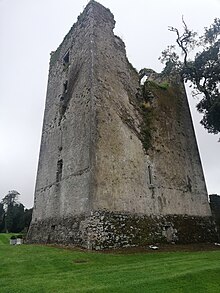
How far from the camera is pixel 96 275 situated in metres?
7.93

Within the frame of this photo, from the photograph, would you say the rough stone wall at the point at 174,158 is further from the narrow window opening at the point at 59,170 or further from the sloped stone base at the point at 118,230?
the narrow window opening at the point at 59,170

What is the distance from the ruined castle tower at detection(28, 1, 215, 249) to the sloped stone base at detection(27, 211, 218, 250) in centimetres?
5

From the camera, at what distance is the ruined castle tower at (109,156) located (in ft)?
46.5

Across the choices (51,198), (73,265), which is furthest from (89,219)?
(51,198)

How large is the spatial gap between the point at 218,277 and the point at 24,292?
510 centimetres

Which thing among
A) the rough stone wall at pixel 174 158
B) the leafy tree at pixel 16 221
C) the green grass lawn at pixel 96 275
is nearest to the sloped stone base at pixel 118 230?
the rough stone wall at pixel 174 158

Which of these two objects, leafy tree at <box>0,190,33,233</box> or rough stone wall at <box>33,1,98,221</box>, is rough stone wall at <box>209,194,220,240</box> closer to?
A: rough stone wall at <box>33,1,98,221</box>

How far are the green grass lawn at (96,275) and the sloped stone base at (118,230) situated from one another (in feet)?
5.15

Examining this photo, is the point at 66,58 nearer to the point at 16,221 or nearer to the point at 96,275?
the point at 96,275

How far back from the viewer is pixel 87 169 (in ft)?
47.4

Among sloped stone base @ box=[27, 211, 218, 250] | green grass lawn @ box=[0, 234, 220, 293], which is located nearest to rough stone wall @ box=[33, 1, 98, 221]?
sloped stone base @ box=[27, 211, 218, 250]

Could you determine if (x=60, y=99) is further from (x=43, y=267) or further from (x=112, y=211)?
(x=43, y=267)

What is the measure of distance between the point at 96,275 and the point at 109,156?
7822 millimetres

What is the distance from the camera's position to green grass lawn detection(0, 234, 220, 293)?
668 cm
